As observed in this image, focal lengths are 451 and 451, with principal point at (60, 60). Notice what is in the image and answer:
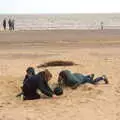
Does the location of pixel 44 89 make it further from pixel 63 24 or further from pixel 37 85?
pixel 63 24

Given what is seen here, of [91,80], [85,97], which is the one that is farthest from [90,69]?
[85,97]

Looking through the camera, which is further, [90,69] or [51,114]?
A: [90,69]

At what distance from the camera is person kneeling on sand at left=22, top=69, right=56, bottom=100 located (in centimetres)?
1039

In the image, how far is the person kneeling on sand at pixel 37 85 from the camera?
1039cm

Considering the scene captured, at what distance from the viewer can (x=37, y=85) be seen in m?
10.5

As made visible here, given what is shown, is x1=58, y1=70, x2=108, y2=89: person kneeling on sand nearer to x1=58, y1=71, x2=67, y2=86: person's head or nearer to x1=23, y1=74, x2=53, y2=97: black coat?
x1=58, y1=71, x2=67, y2=86: person's head

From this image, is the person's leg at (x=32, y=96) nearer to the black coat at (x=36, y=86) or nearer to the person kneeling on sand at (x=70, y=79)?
the black coat at (x=36, y=86)

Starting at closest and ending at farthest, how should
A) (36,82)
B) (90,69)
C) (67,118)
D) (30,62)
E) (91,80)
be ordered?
(67,118) < (36,82) < (91,80) < (90,69) < (30,62)

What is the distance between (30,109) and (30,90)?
1072 millimetres

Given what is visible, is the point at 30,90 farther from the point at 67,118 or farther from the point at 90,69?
the point at 90,69

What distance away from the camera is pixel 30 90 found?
1065 cm

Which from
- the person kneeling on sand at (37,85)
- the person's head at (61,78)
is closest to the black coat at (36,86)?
the person kneeling on sand at (37,85)

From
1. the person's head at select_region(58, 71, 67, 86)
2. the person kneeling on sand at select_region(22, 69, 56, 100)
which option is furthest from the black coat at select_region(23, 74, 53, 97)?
the person's head at select_region(58, 71, 67, 86)

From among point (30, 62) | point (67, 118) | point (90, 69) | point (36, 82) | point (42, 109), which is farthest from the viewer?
point (30, 62)
